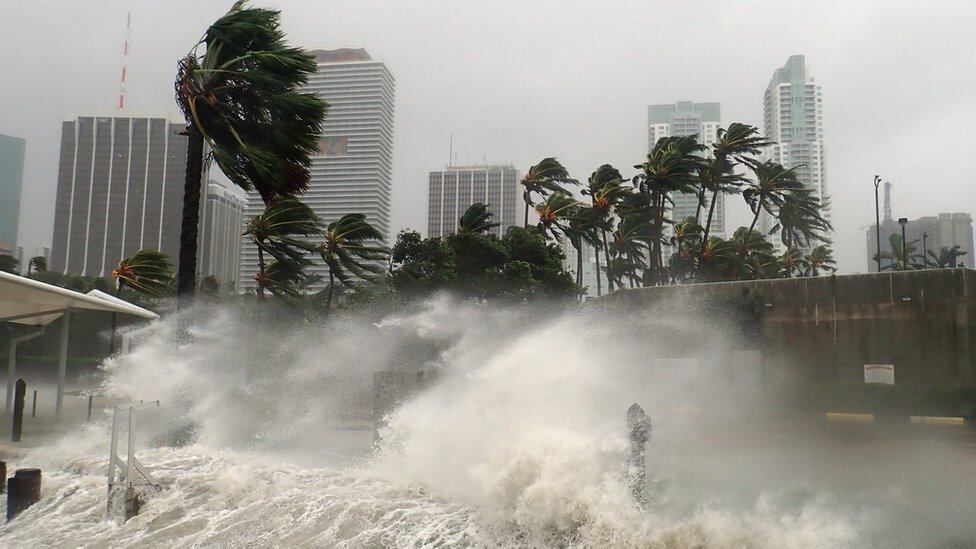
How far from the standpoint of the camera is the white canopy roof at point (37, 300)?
12562mm

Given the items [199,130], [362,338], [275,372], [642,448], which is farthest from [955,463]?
[362,338]

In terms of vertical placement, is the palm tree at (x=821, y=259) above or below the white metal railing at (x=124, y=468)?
above

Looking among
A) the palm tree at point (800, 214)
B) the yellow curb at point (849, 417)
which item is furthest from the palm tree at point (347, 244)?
the palm tree at point (800, 214)

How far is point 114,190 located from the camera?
95.9 meters

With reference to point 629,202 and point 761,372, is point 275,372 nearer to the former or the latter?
point 761,372

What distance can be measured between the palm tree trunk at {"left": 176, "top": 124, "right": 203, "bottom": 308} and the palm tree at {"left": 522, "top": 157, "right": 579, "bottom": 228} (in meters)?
35.3

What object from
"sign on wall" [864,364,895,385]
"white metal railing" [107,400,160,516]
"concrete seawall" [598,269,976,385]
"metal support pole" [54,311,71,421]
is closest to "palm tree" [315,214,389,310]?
"concrete seawall" [598,269,976,385]

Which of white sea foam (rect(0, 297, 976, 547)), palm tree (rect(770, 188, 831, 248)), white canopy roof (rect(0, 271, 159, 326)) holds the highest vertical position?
palm tree (rect(770, 188, 831, 248))

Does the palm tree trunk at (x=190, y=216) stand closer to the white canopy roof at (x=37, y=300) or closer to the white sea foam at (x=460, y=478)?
the white canopy roof at (x=37, y=300)

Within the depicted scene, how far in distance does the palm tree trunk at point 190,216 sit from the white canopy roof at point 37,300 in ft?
6.70

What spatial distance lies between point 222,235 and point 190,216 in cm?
10761

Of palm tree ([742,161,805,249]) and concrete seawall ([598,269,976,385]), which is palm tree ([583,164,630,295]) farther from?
concrete seawall ([598,269,976,385])

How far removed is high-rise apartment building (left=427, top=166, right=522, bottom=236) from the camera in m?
114

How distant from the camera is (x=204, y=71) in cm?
1327
